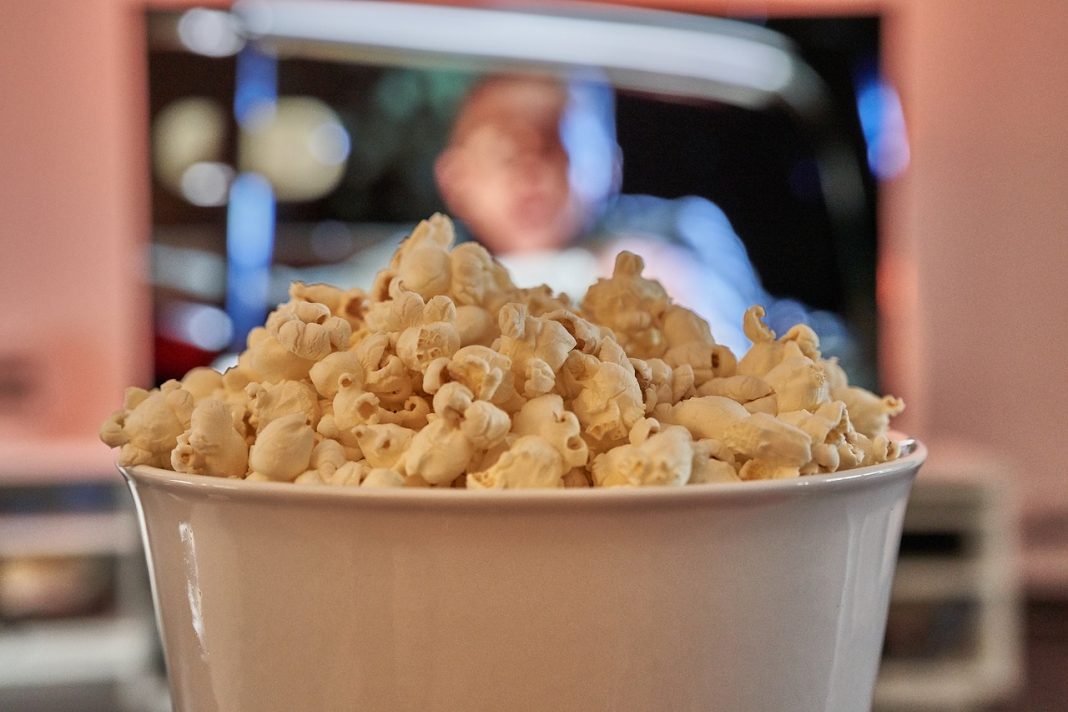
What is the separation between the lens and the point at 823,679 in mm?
322

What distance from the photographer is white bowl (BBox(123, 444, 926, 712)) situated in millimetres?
280

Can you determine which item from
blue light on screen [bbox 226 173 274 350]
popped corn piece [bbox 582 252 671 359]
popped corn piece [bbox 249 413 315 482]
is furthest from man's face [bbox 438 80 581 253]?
popped corn piece [bbox 249 413 315 482]

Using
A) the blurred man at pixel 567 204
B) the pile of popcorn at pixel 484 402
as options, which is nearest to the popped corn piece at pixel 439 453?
the pile of popcorn at pixel 484 402

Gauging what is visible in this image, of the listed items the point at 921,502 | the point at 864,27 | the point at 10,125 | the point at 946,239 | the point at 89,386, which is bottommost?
the point at 921,502

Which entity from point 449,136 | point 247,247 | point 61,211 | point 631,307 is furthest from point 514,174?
point 631,307

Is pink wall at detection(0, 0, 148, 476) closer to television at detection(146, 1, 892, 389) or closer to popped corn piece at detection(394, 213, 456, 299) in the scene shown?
television at detection(146, 1, 892, 389)

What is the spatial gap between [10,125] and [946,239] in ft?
7.15

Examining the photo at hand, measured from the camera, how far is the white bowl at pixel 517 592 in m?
0.28

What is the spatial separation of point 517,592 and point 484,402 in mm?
60

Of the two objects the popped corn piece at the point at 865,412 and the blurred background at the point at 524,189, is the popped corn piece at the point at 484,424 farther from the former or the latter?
the blurred background at the point at 524,189

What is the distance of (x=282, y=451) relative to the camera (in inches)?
12.4

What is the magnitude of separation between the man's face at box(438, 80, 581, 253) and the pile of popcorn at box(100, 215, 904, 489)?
1.77m

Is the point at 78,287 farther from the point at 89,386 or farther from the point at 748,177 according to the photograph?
the point at 748,177

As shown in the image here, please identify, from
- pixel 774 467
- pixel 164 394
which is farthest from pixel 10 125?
pixel 774 467
